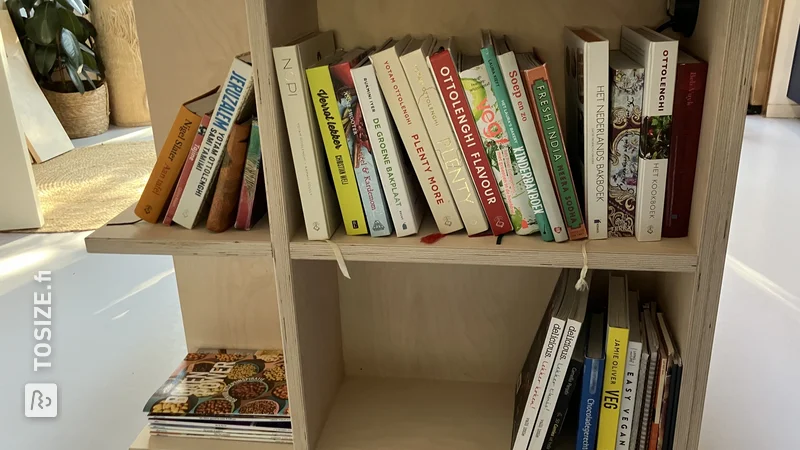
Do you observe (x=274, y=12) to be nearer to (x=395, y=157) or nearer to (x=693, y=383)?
(x=395, y=157)

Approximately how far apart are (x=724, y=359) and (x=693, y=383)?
3.06 ft

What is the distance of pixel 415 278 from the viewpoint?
1251mm

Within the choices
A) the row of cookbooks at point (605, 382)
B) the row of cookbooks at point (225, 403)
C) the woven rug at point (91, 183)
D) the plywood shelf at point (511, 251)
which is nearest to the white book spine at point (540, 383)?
the row of cookbooks at point (605, 382)

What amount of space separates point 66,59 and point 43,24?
0.97 feet

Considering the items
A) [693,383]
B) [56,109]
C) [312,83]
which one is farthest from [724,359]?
[56,109]

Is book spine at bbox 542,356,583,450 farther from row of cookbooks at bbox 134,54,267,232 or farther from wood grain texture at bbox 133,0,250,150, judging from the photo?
wood grain texture at bbox 133,0,250,150

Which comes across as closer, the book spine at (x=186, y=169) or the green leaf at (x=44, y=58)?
the book spine at (x=186, y=169)

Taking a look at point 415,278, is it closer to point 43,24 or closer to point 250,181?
point 250,181

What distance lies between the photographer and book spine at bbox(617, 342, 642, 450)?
3.05 feet

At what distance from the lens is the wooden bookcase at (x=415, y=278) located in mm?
845

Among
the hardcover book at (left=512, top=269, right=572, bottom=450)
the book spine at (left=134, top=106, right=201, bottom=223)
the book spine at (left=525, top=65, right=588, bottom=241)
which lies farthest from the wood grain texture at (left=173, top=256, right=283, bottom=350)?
the book spine at (left=525, top=65, right=588, bottom=241)

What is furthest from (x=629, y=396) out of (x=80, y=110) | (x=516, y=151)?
(x=80, y=110)

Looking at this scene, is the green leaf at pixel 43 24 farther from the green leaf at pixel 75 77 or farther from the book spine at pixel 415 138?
the book spine at pixel 415 138

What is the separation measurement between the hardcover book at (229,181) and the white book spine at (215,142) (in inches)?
0.4
